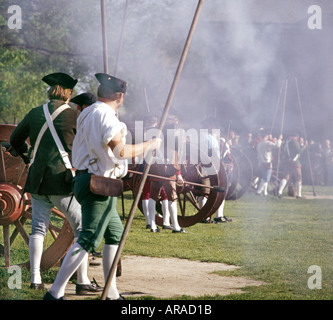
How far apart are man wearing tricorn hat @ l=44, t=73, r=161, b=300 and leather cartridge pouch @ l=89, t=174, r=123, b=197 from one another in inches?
2.4

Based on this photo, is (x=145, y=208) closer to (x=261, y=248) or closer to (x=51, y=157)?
(x=261, y=248)

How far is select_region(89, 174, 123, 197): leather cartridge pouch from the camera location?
12.6 feet

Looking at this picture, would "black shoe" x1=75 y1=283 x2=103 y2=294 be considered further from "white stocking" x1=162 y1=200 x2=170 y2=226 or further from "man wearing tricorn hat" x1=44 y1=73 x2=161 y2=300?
"white stocking" x1=162 y1=200 x2=170 y2=226

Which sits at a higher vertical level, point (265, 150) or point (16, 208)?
point (16, 208)

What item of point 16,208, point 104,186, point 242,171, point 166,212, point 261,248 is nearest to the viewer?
point 104,186

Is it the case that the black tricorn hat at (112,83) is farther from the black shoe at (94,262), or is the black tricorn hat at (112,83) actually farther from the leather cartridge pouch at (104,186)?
the black shoe at (94,262)

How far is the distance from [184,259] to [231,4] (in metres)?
3.37

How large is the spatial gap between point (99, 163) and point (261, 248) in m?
3.55

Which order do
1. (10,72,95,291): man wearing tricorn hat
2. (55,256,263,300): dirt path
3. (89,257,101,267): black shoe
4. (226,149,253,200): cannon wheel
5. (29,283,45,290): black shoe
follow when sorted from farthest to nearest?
(226,149,253,200): cannon wheel, (89,257,101,267): black shoe, (55,256,263,300): dirt path, (29,283,45,290): black shoe, (10,72,95,291): man wearing tricorn hat

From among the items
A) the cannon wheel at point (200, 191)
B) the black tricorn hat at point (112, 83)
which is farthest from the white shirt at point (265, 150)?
the black tricorn hat at point (112, 83)

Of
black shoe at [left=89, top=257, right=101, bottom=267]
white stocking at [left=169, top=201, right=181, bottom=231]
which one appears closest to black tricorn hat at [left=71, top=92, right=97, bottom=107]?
black shoe at [left=89, top=257, right=101, bottom=267]

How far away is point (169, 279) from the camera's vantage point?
5254 mm

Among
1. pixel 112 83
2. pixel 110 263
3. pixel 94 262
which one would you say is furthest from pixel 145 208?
pixel 112 83

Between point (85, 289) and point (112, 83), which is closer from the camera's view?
point (112, 83)
